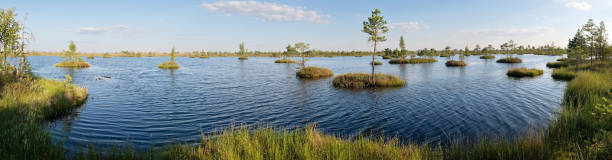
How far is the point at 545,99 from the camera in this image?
20.3 metres

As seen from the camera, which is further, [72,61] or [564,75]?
[72,61]

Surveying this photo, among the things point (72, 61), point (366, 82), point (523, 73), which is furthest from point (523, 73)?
point (72, 61)

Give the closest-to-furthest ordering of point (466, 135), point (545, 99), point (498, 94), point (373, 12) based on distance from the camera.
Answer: point (466, 135) → point (545, 99) → point (498, 94) → point (373, 12)

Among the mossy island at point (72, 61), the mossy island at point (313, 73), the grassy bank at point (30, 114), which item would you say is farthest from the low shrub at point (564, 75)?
the mossy island at point (72, 61)

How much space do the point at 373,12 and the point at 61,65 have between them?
7150cm

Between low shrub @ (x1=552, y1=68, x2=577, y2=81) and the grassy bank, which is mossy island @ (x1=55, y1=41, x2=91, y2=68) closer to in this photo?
the grassy bank

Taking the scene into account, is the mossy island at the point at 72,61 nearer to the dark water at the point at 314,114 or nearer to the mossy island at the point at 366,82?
the dark water at the point at 314,114

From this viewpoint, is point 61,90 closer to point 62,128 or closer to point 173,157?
point 62,128

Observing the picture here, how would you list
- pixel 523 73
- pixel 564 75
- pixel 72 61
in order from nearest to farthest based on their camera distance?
1. pixel 564 75
2. pixel 523 73
3. pixel 72 61

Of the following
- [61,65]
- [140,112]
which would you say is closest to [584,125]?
[140,112]

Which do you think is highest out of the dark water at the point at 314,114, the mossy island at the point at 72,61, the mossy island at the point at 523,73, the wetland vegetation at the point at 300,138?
the mossy island at the point at 72,61

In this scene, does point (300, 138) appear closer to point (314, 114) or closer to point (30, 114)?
point (314, 114)

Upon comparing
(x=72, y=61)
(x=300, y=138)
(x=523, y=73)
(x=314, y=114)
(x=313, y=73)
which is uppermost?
(x=72, y=61)

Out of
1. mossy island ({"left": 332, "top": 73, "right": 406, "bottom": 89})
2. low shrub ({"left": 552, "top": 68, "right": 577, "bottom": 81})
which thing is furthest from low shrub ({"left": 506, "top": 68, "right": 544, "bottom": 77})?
mossy island ({"left": 332, "top": 73, "right": 406, "bottom": 89})
